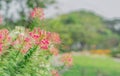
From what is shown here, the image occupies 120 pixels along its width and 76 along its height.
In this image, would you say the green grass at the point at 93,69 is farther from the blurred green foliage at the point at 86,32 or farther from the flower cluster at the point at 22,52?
the blurred green foliage at the point at 86,32

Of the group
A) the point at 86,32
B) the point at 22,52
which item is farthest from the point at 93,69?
the point at 86,32

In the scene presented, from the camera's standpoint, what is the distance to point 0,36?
305 centimetres

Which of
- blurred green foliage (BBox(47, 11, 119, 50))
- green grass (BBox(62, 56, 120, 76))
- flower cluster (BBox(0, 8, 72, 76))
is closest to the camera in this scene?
flower cluster (BBox(0, 8, 72, 76))

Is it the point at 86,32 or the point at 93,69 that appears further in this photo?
the point at 86,32

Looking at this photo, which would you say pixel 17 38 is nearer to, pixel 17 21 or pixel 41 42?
pixel 41 42

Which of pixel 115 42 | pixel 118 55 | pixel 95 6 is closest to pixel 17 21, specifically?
pixel 118 55

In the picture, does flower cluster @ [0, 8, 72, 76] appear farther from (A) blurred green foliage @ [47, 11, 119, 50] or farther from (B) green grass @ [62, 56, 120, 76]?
(A) blurred green foliage @ [47, 11, 119, 50]

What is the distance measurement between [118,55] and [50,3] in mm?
15773

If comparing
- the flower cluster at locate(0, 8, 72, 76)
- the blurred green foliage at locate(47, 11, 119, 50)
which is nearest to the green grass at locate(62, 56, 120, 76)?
the flower cluster at locate(0, 8, 72, 76)

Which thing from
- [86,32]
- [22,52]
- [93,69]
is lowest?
[86,32]

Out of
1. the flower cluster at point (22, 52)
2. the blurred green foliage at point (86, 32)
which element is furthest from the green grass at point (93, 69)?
the blurred green foliage at point (86, 32)

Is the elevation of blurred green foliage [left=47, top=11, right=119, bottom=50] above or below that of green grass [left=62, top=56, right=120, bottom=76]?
below

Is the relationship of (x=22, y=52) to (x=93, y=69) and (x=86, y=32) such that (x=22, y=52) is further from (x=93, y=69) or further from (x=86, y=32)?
(x=86, y=32)

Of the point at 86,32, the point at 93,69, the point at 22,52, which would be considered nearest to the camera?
the point at 22,52
